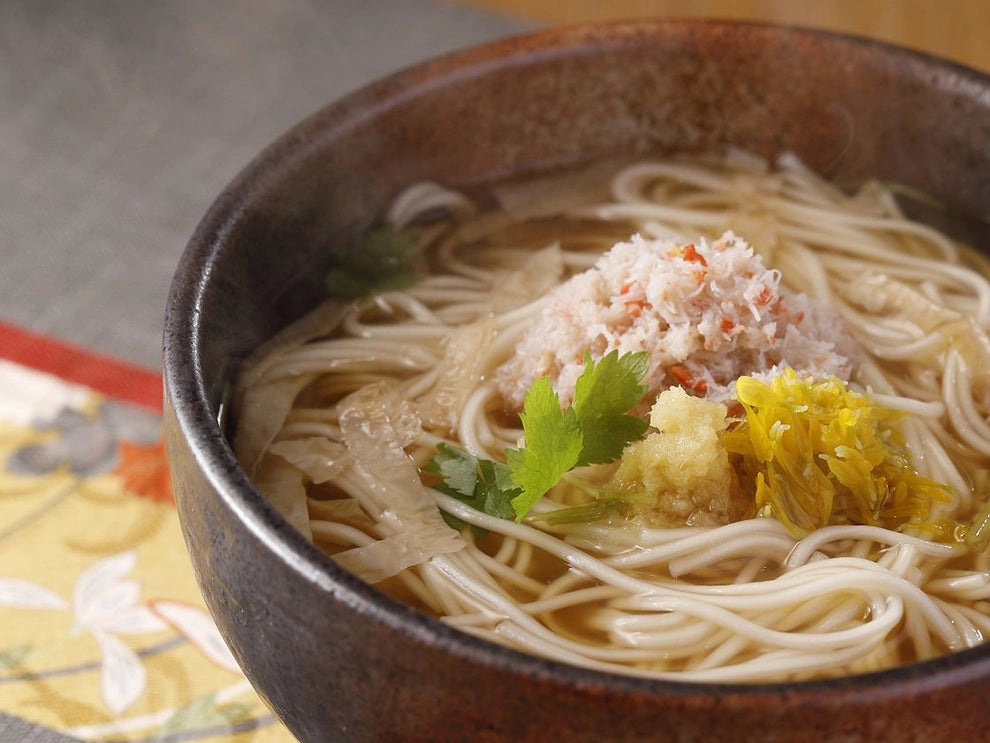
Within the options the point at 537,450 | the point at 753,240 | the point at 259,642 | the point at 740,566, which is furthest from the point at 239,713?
the point at 753,240

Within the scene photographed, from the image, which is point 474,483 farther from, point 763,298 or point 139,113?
point 139,113

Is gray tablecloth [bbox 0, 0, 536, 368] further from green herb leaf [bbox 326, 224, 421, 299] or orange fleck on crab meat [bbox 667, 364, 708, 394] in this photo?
orange fleck on crab meat [bbox 667, 364, 708, 394]

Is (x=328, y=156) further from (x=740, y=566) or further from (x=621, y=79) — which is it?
(x=740, y=566)

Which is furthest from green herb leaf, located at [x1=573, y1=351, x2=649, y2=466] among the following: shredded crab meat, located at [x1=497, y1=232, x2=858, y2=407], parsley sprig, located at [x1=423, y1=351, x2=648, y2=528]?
shredded crab meat, located at [x1=497, y1=232, x2=858, y2=407]

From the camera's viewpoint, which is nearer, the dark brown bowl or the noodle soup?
the dark brown bowl

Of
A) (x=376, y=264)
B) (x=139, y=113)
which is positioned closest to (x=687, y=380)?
(x=376, y=264)

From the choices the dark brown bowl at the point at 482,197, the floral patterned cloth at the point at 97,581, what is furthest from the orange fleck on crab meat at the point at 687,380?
the floral patterned cloth at the point at 97,581
